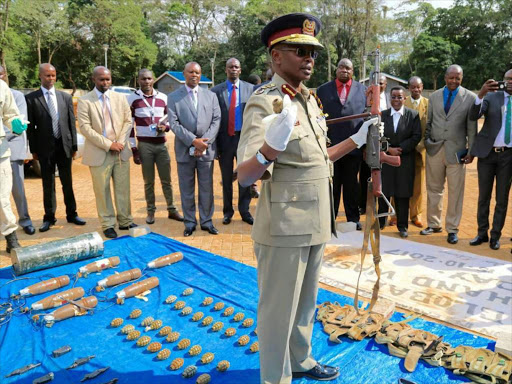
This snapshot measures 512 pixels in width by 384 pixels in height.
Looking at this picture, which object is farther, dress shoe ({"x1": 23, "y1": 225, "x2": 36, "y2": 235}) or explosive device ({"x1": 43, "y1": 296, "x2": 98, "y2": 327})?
dress shoe ({"x1": 23, "y1": 225, "x2": 36, "y2": 235})

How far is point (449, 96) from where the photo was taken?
20.0ft

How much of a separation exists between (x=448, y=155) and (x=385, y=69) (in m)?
51.4

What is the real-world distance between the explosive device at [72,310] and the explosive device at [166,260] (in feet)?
3.05

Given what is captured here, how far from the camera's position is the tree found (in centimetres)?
3338

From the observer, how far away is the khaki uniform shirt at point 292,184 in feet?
8.00

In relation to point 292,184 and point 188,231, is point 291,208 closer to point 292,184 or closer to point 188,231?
point 292,184

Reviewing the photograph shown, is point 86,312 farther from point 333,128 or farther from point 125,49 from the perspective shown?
point 125,49

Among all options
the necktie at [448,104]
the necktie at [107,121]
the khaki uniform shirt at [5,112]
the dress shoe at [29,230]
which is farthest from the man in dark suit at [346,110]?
the dress shoe at [29,230]

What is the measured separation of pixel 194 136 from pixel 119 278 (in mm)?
2476

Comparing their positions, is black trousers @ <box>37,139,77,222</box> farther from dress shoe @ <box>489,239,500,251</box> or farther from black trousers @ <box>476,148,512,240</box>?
dress shoe @ <box>489,239,500,251</box>

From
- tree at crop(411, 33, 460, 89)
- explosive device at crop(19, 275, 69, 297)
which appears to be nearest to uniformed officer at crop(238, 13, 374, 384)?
explosive device at crop(19, 275, 69, 297)

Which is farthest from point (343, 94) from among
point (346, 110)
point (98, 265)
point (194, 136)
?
point (98, 265)

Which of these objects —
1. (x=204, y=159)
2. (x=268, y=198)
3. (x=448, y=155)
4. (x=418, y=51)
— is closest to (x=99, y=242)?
(x=204, y=159)

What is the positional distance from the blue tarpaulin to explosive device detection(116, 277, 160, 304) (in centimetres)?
6
